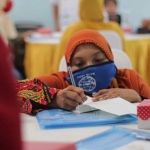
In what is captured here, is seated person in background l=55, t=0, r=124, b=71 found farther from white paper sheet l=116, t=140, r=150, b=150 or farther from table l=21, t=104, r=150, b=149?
white paper sheet l=116, t=140, r=150, b=150

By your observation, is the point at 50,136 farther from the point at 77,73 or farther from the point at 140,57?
the point at 140,57

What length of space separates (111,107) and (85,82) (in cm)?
28

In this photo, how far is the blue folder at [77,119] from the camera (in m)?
1.00

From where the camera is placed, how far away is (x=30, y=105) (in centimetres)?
117

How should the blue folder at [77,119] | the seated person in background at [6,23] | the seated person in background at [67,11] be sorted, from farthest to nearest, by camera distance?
the seated person in background at [67,11]
the seated person in background at [6,23]
the blue folder at [77,119]

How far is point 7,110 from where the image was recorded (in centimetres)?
33

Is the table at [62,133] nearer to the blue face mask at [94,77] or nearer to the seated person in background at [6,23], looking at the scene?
the blue face mask at [94,77]

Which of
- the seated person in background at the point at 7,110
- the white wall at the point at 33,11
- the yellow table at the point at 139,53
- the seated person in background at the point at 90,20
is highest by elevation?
the seated person in background at the point at 7,110

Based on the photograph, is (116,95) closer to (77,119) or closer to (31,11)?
(77,119)

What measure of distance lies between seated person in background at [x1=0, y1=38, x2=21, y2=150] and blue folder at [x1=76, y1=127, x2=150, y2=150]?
1.60 ft

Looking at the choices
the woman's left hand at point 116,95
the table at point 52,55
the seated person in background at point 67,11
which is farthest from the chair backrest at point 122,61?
the seated person in background at point 67,11

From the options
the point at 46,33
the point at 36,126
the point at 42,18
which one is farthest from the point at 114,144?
the point at 42,18

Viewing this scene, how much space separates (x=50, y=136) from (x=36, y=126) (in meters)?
0.12

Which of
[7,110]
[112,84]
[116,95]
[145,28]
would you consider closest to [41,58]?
[145,28]
